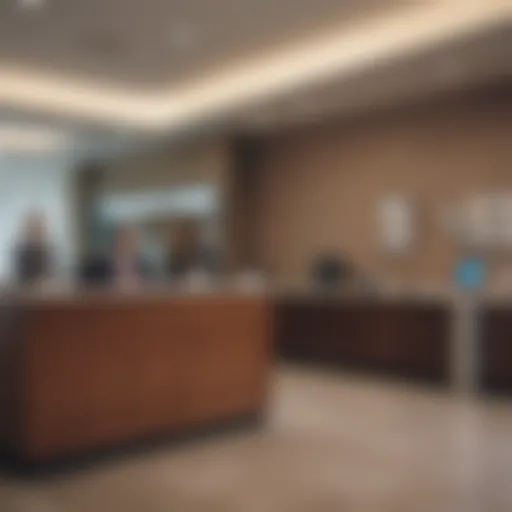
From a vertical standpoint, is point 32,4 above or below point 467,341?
above

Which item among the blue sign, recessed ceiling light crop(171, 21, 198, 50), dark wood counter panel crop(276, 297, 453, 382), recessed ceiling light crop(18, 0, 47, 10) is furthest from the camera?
the blue sign

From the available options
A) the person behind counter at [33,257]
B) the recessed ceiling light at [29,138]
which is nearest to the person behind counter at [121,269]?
the person behind counter at [33,257]

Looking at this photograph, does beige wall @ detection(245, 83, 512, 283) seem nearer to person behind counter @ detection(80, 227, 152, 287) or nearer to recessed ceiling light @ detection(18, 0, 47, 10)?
person behind counter @ detection(80, 227, 152, 287)

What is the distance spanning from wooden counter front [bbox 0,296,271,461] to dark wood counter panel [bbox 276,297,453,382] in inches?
98.6

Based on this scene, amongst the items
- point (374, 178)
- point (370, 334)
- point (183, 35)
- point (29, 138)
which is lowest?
point (370, 334)

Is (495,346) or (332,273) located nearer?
(495,346)

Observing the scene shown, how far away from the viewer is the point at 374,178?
28.8ft

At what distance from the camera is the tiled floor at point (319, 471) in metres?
3.71

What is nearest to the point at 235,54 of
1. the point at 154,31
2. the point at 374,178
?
the point at 154,31

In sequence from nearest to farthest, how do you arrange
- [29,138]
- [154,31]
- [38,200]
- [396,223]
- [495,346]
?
[154,31] < [495,346] < [396,223] < [29,138] < [38,200]

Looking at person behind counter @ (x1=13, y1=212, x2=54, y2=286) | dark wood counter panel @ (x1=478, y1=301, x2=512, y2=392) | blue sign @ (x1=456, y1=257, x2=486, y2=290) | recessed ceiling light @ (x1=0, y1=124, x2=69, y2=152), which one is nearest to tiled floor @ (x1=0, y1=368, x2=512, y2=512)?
dark wood counter panel @ (x1=478, y1=301, x2=512, y2=392)

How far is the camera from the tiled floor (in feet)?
12.2

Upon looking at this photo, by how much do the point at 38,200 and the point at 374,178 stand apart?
7.05 m

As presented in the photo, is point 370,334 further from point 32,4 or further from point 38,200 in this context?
point 38,200
